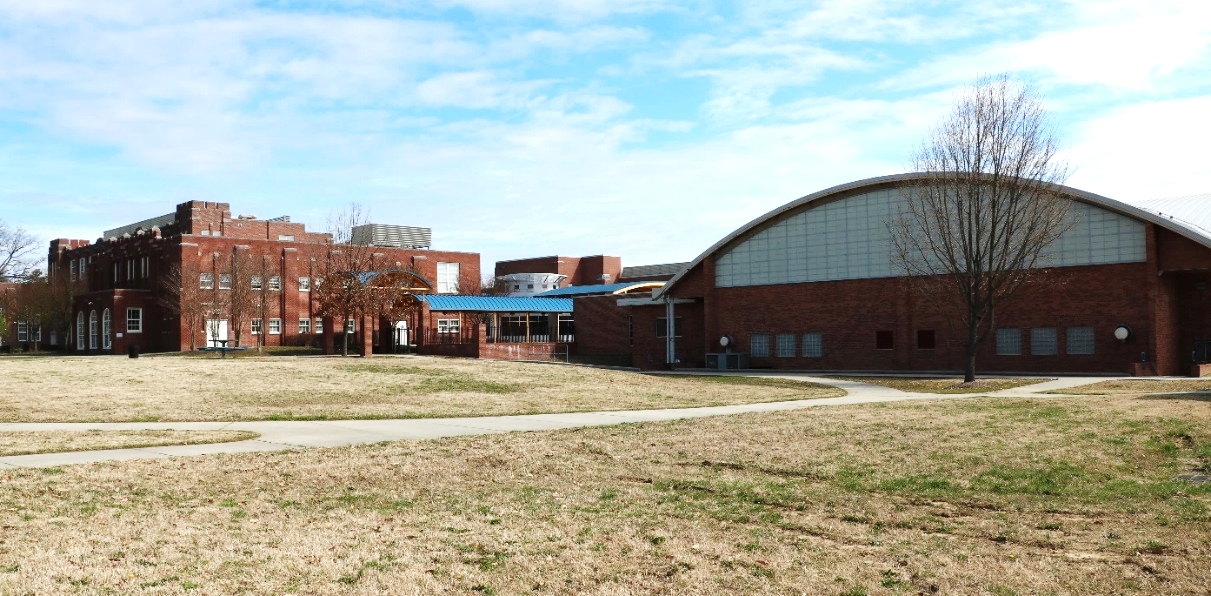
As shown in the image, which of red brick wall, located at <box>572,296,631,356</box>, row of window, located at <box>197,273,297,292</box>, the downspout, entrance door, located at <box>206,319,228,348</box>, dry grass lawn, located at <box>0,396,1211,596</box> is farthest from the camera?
row of window, located at <box>197,273,297,292</box>

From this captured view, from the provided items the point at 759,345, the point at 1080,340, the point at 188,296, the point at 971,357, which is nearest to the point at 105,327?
the point at 188,296

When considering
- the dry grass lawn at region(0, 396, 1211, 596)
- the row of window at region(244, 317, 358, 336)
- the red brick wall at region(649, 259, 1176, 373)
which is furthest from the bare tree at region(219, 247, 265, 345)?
the dry grass lawn at region(0, 396, 1211, 596)

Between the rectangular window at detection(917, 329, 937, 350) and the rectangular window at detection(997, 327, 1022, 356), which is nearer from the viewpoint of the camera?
the rectangular window at detection(997, 327, 1022, 356)

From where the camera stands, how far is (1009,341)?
48906 millimetres

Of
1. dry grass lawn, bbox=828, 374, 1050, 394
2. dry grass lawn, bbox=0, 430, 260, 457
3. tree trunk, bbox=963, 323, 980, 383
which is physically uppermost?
tree trunk, bbox=963, 323, 980, 383

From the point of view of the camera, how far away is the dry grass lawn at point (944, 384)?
36.9 metres

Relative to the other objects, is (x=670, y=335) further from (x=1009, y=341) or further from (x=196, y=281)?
(x=196, y=281)

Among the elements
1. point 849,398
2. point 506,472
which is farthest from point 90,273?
point 506,472

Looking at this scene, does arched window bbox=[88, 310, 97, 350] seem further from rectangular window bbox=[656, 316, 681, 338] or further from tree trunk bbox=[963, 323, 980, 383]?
tree trunk bbox=[963, 323, 980, 383]

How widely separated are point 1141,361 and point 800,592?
140 ft

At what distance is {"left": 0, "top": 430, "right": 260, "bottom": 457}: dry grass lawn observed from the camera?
16.7 m

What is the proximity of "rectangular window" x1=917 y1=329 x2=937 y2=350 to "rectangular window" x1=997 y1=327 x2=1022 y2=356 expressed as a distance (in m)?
3.22

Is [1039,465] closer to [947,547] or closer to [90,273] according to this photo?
[947,547]

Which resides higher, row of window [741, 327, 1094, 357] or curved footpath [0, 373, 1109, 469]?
row of window [741, 327, 1094, 357]
